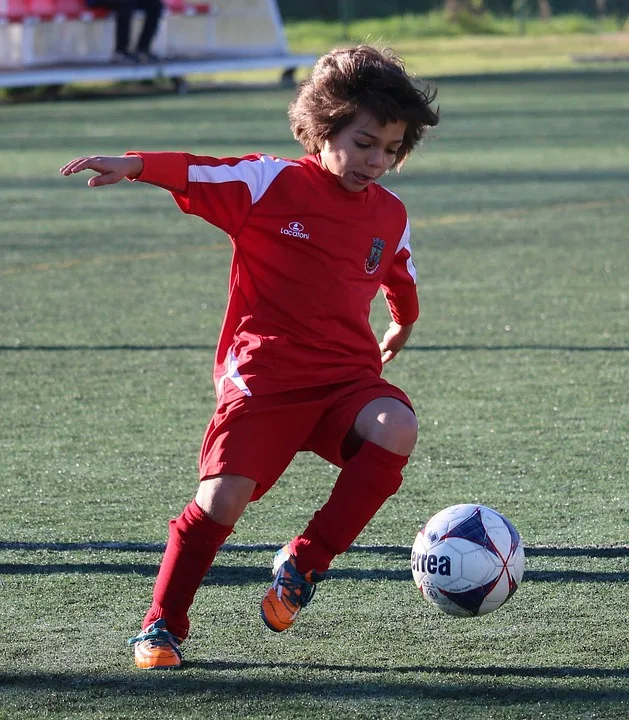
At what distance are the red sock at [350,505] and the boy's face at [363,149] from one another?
0.62 metres

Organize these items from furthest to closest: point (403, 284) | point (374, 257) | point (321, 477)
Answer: point (321, 477) < point (403, 284) < point (374, 257)

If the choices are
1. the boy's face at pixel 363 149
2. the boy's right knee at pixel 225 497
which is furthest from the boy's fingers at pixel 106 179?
the boy's right knee at pixel 225 497

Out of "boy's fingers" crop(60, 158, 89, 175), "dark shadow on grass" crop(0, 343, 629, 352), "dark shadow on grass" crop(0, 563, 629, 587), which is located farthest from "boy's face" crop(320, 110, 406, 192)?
"dark shadow on grass" crop(0, 343, 629, 352)

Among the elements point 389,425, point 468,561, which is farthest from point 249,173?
point 468,561

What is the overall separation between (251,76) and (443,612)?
79.0 ft

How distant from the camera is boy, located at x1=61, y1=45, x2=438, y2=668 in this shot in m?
3.07

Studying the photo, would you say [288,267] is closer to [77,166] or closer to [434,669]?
[77,166]

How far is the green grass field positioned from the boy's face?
40.3 inches

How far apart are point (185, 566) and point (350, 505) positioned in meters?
0.39

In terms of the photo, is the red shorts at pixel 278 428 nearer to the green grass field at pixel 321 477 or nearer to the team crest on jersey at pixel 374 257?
the team crest on jersey at pixel 374 257

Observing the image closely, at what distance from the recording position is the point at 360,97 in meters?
3.26

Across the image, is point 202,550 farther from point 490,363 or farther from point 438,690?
point 490,363

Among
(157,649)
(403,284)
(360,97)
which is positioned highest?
(360,97)

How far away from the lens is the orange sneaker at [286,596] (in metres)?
3.04
